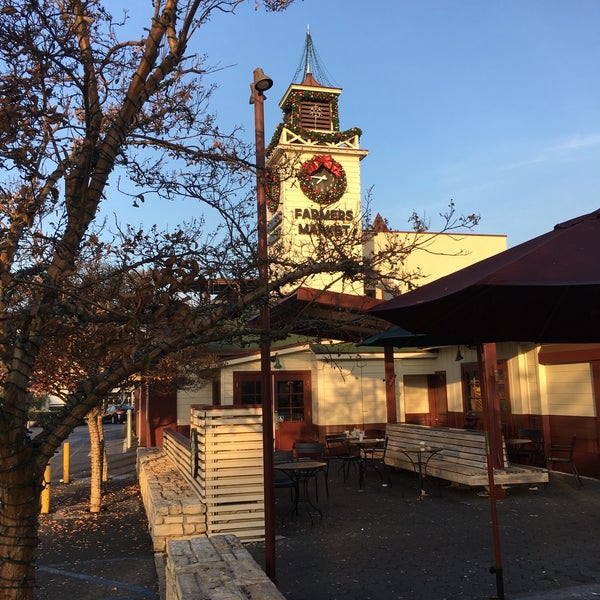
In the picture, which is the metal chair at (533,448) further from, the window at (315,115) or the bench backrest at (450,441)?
the window at (315,115)

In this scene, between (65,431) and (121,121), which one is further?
(121,121)

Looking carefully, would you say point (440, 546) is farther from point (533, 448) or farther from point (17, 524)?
point (533, 448)

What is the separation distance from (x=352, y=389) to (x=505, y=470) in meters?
7.25

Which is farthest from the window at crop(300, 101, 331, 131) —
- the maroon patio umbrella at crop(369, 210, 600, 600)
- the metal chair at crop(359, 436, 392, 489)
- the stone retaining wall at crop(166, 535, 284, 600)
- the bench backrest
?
the stone retaining wall at crop(166, 535, 284, 600)

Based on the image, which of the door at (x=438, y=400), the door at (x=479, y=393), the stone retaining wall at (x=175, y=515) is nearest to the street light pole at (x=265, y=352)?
the stone retaining wall at (x=175, y=515)

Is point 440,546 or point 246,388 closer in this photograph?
point 440,546

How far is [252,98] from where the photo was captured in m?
6.63

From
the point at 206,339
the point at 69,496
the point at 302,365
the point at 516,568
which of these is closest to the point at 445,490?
the point at 516,568

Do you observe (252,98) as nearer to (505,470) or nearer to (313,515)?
(313,515)

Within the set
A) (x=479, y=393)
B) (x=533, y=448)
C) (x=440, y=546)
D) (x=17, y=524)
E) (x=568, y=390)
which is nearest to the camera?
(x=17, y=524)

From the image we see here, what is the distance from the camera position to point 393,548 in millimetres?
7188

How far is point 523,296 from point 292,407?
12.8m

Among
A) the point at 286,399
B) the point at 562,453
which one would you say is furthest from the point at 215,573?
the point at 286,399

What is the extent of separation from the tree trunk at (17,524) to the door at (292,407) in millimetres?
12828
